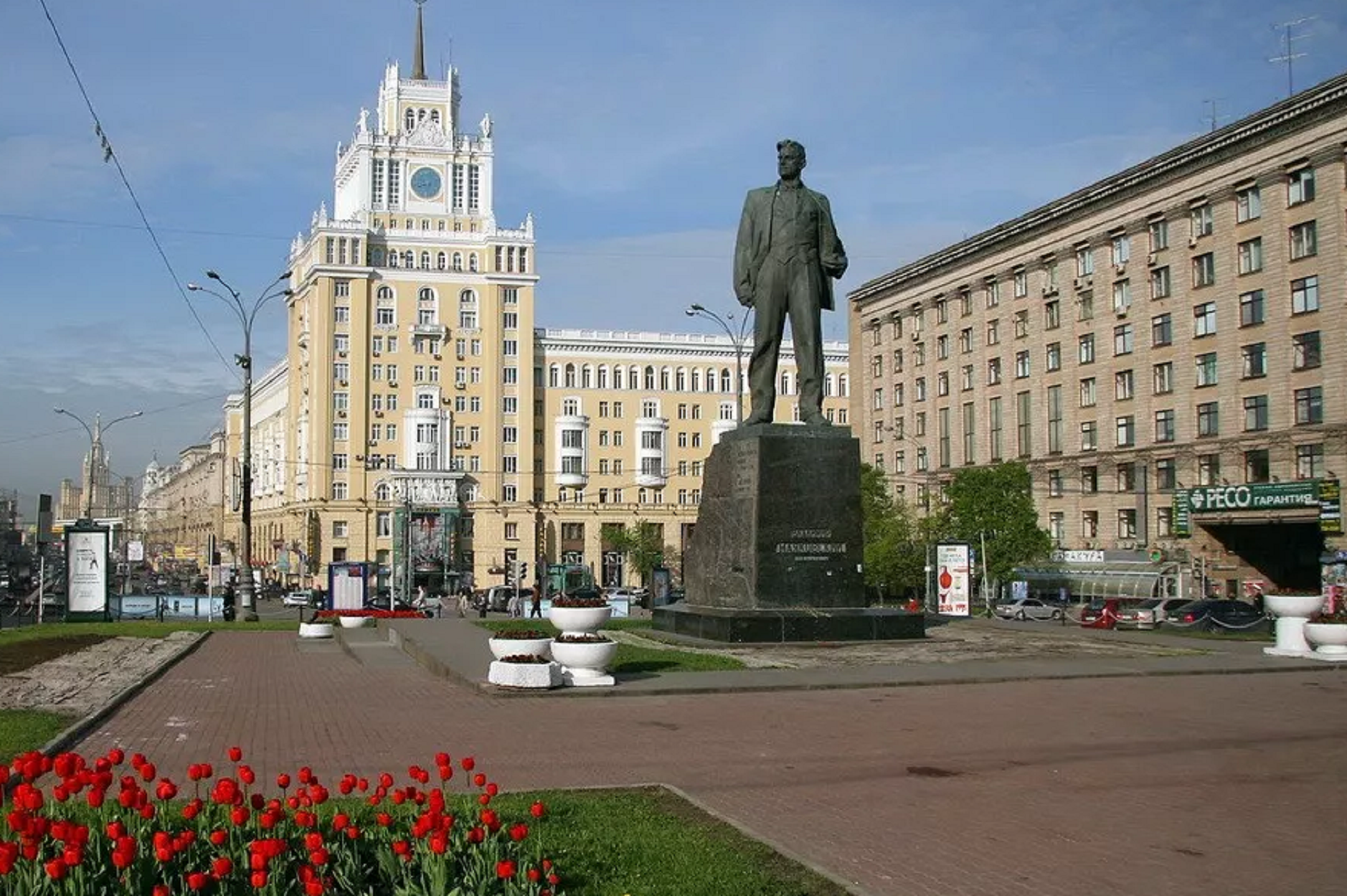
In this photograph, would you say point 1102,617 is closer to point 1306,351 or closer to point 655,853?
point 1306,351

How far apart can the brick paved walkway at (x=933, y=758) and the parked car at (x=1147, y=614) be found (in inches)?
737

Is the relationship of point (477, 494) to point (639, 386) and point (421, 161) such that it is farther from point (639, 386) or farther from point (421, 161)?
point (421, 161)

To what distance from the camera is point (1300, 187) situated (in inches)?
1938

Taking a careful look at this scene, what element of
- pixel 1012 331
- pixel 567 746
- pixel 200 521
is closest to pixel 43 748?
pixel 567 746

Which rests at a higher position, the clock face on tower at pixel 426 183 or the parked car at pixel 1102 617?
the clock face on tower at pixel 426 183

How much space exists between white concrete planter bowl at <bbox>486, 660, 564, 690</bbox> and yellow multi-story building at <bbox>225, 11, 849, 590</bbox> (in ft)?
248

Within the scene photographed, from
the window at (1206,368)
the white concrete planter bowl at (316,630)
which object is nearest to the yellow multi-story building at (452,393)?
the window at (1206,368)

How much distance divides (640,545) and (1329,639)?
76091mm

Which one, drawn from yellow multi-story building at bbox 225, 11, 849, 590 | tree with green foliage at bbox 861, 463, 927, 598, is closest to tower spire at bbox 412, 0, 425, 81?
yellow multi-story building at bbox 225, 11, 849, 590

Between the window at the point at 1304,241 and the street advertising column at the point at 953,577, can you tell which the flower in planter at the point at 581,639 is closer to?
the street advertising column at the point at 953,577

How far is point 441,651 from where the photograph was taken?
67.3 ft

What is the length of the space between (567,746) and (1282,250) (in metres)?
46.6

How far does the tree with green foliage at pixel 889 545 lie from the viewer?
2272 inches

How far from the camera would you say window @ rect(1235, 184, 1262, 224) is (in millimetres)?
51219
